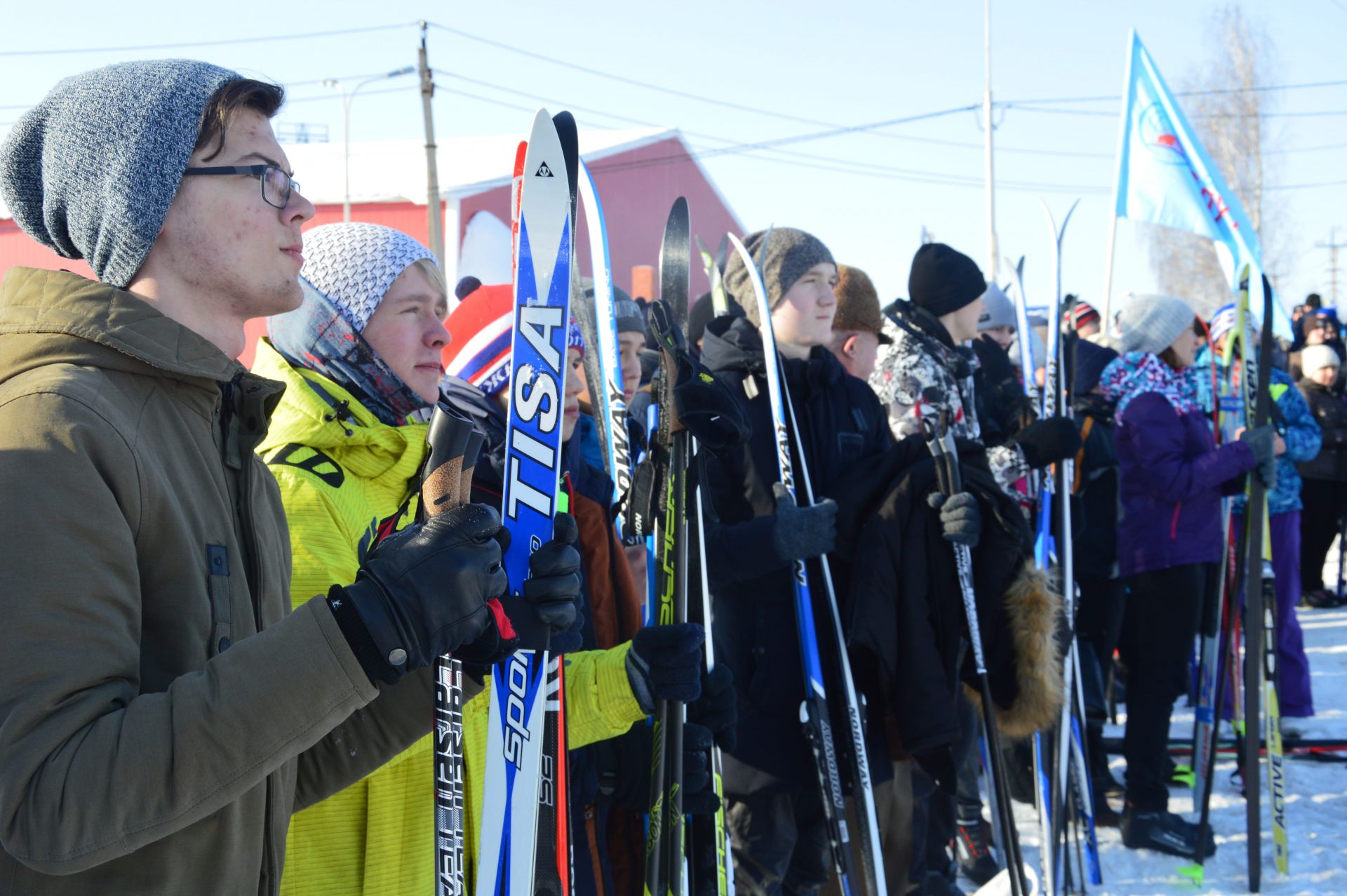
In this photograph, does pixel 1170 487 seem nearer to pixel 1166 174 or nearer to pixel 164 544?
pixel 1166 174

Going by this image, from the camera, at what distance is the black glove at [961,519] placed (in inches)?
121

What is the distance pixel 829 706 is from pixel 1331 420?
294 inches

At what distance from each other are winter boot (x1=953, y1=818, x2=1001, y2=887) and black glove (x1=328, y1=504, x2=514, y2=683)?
3571 mm

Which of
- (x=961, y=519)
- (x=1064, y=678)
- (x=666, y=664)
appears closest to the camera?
(x=666, y=664)

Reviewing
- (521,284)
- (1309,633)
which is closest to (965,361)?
(521,284)

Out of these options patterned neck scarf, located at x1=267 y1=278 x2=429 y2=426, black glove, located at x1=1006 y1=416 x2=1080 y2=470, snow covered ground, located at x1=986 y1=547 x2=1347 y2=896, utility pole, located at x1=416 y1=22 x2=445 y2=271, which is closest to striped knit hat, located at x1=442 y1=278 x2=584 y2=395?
patterned neck scarf, located at x1=267 y1=278 x2=429 y2=426

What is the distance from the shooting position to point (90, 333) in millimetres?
1118

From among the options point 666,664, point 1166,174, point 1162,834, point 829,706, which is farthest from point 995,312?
point 666,664

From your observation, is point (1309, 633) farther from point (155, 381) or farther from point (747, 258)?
point (155, 381)

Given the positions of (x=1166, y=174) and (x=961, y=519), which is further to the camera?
(x=1166, y=174)

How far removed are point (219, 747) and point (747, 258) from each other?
2.37 meters

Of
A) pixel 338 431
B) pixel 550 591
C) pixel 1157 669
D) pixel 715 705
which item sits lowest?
pixel 1157 669

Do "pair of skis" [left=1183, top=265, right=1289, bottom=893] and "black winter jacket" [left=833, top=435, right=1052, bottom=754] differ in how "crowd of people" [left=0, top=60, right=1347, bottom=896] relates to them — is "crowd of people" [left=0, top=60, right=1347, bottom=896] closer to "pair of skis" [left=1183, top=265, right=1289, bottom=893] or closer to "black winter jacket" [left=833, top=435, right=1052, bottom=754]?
"black winter jacket" [left=833, top=435, right=1052, bottom=754]

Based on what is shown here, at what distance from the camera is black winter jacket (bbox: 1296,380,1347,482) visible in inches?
343
